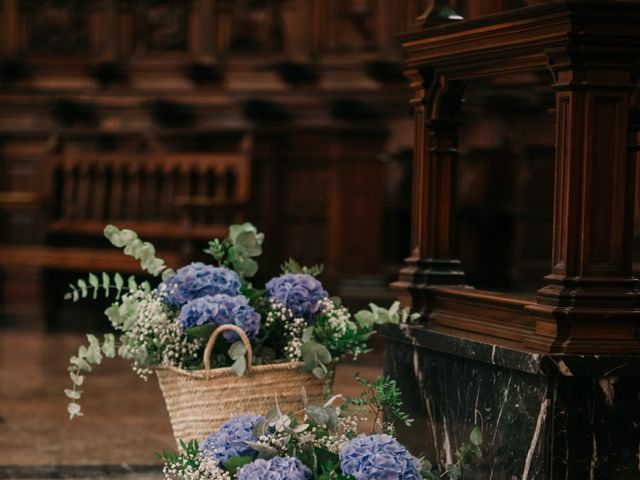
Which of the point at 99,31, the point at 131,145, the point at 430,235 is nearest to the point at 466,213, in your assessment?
the point at 131,145

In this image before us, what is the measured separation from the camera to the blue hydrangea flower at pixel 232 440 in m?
3.10

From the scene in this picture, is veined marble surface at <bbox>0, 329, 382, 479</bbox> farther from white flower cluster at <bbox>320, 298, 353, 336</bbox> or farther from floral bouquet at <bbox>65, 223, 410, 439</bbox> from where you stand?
white flower cluster at <bbox>320, 298, 353, 336</bbox>

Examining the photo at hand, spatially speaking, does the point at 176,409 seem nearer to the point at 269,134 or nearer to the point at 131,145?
the point at 269,134

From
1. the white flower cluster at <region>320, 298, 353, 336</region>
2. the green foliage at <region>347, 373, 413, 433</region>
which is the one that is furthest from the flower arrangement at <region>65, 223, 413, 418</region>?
the green foliage at <region>347, 373, 413, 433</region>

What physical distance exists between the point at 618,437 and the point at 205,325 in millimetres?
1069

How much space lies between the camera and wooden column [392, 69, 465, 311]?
4.04m

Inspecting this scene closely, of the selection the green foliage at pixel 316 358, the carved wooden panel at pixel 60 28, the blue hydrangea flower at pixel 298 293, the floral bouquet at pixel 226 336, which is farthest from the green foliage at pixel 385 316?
the carved wooden panel at pixel 60 28

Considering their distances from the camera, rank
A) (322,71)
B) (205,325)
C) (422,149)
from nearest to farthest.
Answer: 1. (205,325)
2. (422,149)
3. (322,71)

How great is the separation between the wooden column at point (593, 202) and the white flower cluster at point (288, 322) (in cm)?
74

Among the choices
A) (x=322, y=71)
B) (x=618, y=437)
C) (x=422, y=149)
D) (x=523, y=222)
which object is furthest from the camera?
(x=322, y=71)

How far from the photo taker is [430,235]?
409 cm

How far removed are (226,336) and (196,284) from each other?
0.18m

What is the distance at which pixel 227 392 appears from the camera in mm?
3555

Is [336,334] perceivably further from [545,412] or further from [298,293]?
[545,412]
